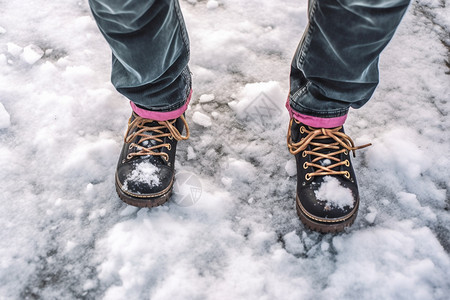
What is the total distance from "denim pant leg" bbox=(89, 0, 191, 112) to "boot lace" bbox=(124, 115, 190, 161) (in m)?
0.06

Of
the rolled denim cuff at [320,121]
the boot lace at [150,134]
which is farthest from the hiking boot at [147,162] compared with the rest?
the rolled denim cuff at [320,121]

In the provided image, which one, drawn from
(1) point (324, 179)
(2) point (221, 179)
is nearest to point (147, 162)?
(2) point (221, 179)

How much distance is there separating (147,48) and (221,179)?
0.47 m

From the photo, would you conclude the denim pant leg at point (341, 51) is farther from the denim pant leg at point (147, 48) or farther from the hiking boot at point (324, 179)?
the denim pant leg at point (147, 48)

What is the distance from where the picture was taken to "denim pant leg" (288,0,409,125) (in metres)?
0.78

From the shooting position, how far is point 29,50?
1.44m

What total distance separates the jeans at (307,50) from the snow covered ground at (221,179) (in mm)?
247

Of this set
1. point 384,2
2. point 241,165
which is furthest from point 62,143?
point 384,2

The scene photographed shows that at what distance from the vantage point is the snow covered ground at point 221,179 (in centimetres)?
96

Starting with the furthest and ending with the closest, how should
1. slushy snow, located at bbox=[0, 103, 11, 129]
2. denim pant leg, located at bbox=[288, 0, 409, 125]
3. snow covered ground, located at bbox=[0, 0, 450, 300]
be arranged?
slushy snow, located at bbox=[0, 103, 11, 129], snow covered ground, located at bbox=[0, 0, 450, 300], denim pant leg, located at bbox=[288, 0, 409, 125]

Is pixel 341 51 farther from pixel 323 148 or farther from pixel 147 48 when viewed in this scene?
pixel 147 48

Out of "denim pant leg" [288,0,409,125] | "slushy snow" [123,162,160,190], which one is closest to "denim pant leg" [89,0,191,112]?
→ "slushy snow" [123,162,160,190]

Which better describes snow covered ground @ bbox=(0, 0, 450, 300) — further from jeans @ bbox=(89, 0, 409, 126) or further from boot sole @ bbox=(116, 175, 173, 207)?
jeans @ bbox=(89, 0, 409, 126)

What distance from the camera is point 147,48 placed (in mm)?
853
